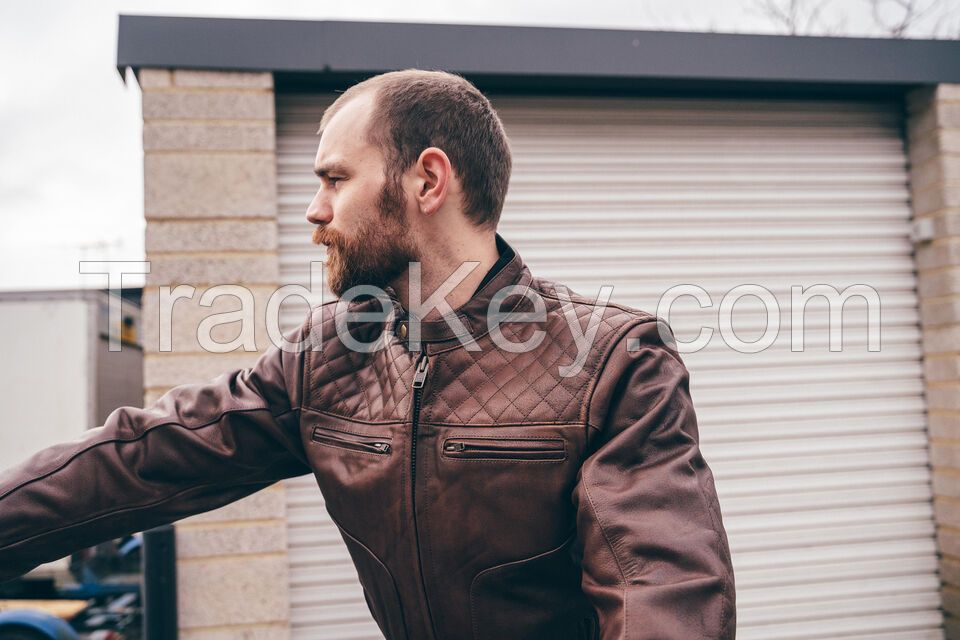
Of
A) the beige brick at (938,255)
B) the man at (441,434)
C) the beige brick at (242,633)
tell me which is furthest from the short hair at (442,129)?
the beige brick at (938,255)

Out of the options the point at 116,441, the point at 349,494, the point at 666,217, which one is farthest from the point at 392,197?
the point at 666,217

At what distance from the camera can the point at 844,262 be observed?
450 cm

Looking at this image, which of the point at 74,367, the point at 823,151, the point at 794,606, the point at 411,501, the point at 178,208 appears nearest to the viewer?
the point at 411,501

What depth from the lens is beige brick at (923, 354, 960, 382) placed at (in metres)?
4.29

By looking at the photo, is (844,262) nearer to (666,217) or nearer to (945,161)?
(945,161)

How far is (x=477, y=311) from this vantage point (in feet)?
5.24

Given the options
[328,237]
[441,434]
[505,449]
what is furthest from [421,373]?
[328,237]

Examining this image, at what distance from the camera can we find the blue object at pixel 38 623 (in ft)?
15.5

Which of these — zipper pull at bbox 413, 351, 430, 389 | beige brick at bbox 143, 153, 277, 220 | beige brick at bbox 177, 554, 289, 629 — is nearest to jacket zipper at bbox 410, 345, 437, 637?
zipper pull at bbox 413, 351, 430, 389

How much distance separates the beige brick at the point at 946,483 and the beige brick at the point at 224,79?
15.1ft

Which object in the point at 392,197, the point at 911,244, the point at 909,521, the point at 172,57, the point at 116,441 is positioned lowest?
the point at 909,521

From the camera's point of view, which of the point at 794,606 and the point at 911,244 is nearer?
the point at 794,606

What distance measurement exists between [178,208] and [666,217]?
9.18 feet

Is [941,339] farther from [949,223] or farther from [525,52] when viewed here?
[525,52]
